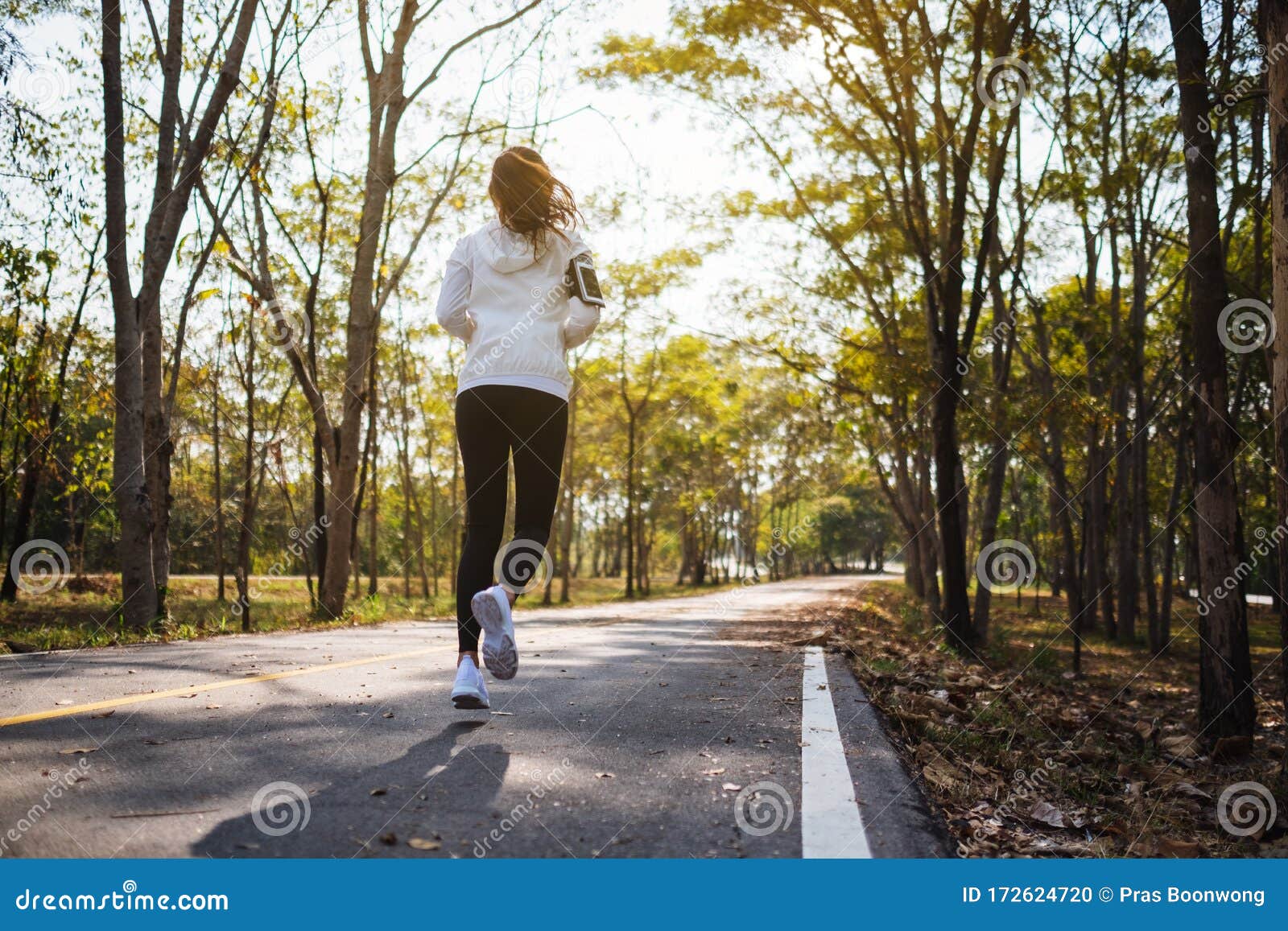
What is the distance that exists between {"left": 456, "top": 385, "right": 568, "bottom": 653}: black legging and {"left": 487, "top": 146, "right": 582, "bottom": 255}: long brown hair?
27.4 inches

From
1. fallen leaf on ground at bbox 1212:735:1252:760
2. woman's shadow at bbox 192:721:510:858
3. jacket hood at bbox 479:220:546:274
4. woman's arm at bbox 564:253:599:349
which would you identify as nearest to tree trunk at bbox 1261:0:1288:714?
fallen leaf on ground at bbox 1212:735:1252:760

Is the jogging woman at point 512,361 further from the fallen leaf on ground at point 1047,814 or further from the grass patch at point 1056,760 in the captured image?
the fallen leaf on ground at point 1047,814

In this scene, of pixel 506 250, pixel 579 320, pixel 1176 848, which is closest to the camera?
pixel 1176 848

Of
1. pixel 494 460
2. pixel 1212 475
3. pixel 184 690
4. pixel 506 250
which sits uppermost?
pixel 506 250

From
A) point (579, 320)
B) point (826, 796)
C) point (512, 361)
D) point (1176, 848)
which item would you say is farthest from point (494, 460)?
point (1176, 848)

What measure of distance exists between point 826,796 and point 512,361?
6.87 feet

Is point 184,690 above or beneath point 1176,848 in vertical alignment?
above

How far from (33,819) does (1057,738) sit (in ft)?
19.3

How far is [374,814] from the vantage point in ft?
8.52

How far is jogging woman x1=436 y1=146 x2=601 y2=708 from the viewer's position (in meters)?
4.01

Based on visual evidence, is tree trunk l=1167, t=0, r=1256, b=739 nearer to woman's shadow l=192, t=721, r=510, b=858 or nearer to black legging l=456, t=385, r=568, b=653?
black legging l=456, t=385, r=568, b=653

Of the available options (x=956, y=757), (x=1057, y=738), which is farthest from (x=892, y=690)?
(x=956, y=757)

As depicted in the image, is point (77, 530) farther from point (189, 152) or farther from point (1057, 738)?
point (1057, 738)

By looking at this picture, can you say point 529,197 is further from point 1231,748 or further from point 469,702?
point 1231,748
